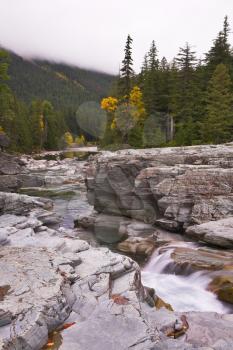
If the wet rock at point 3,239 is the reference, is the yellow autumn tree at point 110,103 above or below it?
above

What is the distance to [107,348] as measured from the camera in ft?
21.0

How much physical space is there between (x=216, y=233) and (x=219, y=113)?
69.3 feet

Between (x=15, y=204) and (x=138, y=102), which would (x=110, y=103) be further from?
(x=15, y=204)

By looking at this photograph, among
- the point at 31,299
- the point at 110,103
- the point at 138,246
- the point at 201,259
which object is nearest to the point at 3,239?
the point at 31,299

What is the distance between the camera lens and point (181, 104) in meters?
39.3

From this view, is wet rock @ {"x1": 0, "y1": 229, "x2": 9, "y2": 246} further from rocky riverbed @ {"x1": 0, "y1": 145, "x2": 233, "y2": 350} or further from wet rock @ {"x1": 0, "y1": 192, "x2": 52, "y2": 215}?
wet rock @ {"x1": 0, "y1": 192, "x2": 52, "y2": 215}

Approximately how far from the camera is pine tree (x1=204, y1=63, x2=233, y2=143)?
32.3 m

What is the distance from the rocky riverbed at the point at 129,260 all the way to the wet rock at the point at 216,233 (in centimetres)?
5

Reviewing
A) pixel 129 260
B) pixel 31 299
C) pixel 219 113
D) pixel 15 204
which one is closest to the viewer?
Result: pixel 31 299

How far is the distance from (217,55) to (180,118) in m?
9.25

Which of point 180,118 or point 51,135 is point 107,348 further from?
point 51,135

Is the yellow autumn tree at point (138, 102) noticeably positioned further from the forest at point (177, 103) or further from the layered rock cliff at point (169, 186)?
the layered rock cliff at point (169, 186)

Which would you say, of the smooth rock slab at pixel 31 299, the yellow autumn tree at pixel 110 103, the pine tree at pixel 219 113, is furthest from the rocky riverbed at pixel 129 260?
the yellow autumn tree at pixel 110 103

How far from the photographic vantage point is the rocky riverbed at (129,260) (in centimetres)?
694
